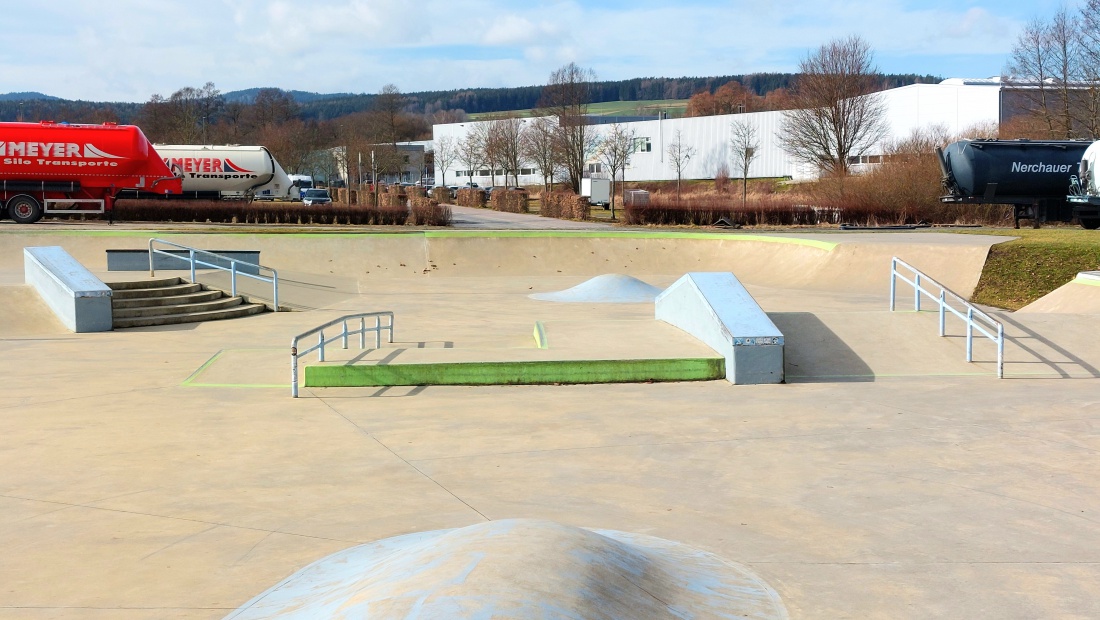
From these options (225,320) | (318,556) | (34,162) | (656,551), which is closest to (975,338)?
(656,551)

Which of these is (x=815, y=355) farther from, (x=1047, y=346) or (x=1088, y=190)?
(x=1088, y=190)

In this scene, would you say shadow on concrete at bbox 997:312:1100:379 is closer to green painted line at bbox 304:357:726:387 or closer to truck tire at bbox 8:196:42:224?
green painted line at bbox 304:357:726:387

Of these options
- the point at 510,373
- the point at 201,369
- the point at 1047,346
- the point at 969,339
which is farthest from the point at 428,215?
the point at 1047,346

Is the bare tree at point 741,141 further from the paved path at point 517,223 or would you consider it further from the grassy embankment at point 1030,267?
the grassy embankment at point 1030,267

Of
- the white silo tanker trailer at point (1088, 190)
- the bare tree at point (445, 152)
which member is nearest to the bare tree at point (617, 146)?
the bare tree at point (445, 152)

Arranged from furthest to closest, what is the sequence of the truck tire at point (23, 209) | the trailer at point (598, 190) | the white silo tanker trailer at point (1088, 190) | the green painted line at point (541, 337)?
the trailer at point (598, 190) → the truck tire at point (23, 209) → the white silo tanker trailer at point (1088, 190) → the green painted line at point (541, 337)

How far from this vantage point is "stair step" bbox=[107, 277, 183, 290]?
1708 cm

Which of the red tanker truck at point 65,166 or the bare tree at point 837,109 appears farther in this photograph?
the bare tree at point 837,109

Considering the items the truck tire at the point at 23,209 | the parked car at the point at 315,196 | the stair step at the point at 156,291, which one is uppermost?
the parked car at the point at 315,196

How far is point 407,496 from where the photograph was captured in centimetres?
717

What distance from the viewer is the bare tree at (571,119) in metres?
69.3

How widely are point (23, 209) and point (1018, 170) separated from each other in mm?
32259

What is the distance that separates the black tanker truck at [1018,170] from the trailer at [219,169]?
2859 centimetres

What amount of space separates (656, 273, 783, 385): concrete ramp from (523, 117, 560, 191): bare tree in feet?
184
